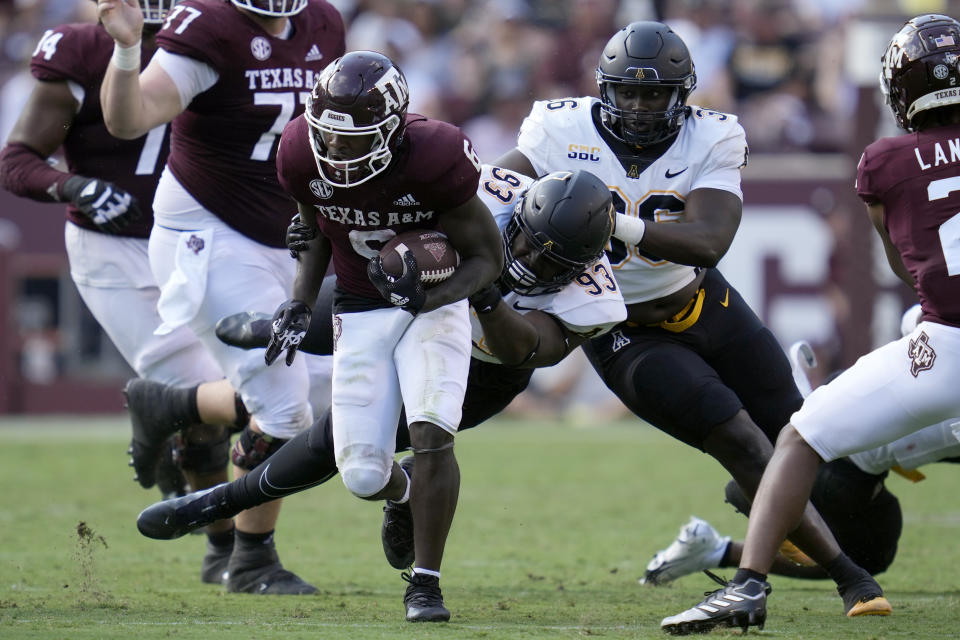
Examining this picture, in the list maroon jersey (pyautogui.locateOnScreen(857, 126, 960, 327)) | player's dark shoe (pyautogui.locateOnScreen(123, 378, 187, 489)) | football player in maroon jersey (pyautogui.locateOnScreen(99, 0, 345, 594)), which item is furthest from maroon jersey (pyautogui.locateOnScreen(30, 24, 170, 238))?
maroon jersey (pyautogui.locateOnScreen(857, 126, 960, 327))

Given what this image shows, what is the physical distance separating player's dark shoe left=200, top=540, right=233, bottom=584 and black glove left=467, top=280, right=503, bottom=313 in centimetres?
176

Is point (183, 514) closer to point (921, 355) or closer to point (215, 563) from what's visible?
point (215, 563)

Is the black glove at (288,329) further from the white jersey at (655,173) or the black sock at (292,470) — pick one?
the white jersey at (655,173)

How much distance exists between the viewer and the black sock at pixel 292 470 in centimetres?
452

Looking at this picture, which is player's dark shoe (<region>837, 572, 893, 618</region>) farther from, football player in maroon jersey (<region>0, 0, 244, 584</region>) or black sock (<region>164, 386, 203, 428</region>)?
black sock (<region>164, 386, 203, 428</region>)

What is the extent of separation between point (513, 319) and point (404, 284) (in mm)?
419

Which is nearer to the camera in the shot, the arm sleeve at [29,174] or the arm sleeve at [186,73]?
the arm sleeve at [186,73]

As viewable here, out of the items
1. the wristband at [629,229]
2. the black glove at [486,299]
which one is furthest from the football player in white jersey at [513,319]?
the wristband at [629,229]

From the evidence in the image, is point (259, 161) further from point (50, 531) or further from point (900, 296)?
point (900, 296)

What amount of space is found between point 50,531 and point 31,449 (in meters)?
3.41

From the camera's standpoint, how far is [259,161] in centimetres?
536

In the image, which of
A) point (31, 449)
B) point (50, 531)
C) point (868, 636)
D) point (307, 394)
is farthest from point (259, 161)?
point (31, 449)

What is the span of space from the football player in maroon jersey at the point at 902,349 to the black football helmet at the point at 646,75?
2.67 ft

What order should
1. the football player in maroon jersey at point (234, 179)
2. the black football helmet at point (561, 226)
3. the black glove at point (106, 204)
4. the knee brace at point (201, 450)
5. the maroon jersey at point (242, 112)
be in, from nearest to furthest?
the black football helmet at point (561, 226)
the football player in maroon jersey at point (234, 179)
the maroon jersey at point (242, 112)
the black glove at point (106, 204)
the knee brace at point (201, 450)
